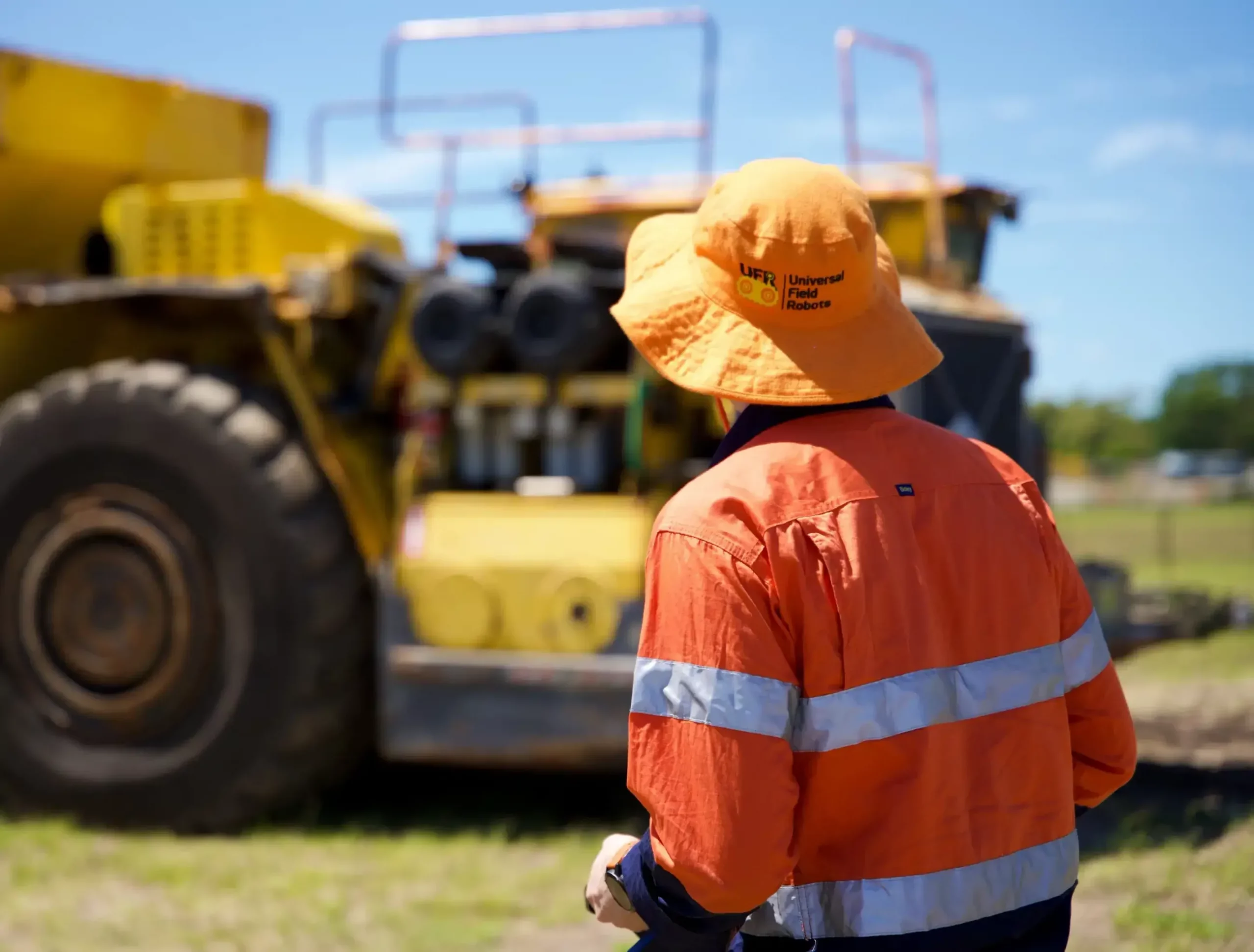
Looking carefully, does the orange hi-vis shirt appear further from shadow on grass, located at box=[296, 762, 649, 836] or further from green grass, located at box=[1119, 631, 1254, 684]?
green grass, located at box=[1119, 631, 1254, 684]

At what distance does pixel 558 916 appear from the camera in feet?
14.8

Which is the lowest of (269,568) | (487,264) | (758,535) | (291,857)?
(291,857)

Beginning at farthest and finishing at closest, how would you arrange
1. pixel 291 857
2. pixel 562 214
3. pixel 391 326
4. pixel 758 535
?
1. pixel 562 214
2. pixel 391 326
3. pixel 291 857
4. pixel 758 535

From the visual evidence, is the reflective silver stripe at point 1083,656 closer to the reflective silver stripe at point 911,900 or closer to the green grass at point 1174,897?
the reflective silver stripe at point 911,900

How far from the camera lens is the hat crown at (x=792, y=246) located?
174 centimetres

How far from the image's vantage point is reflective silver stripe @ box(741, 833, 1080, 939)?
1645 mm

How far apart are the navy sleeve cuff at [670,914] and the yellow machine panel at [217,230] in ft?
15.9

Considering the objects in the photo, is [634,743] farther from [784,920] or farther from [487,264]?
[487,264]

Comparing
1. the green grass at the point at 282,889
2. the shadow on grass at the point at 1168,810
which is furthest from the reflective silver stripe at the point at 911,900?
the shadow on grass at the point at 1168,810

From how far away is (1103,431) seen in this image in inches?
3652

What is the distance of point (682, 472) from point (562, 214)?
1.61 metres

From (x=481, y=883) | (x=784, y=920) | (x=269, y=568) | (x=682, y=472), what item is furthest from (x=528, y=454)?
(x=784, y=920)

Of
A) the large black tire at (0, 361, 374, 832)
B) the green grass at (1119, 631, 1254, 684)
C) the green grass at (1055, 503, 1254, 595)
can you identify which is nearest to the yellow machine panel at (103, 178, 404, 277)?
the large black tire at (0, 361, 374, 832)

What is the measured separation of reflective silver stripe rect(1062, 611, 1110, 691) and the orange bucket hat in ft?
1.43
